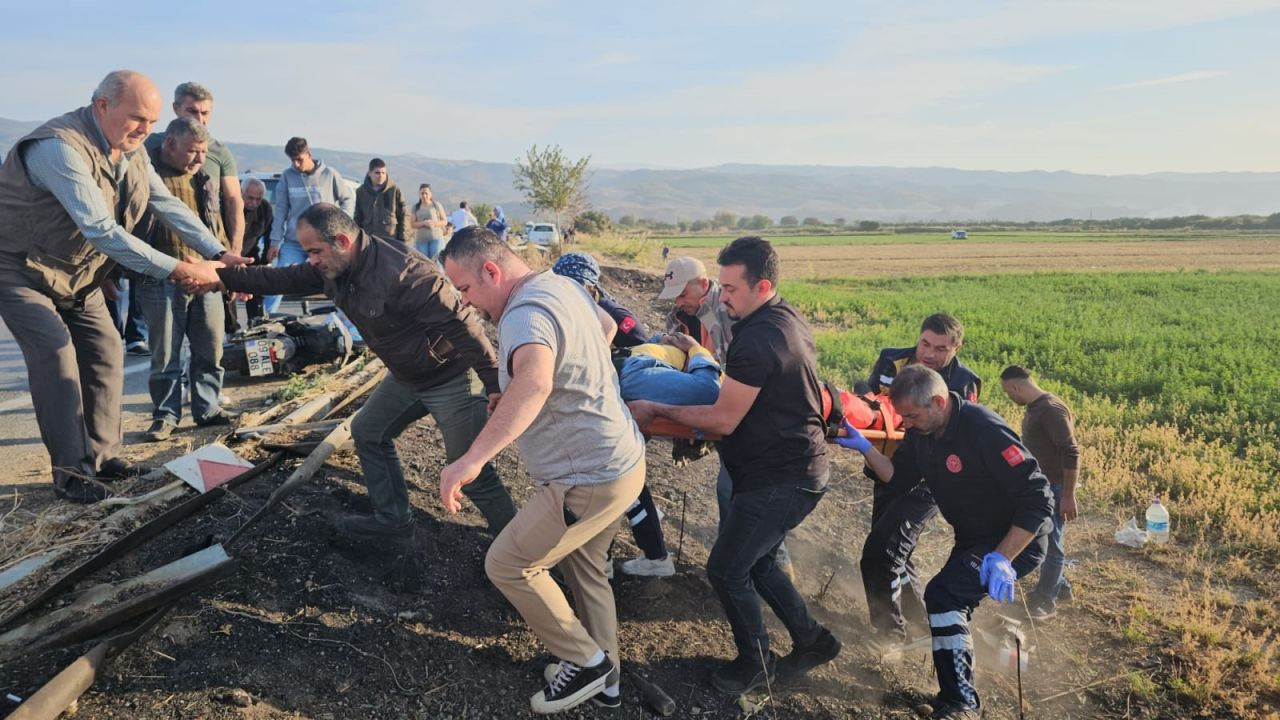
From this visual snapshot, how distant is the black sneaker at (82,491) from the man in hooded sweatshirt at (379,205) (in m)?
5.78

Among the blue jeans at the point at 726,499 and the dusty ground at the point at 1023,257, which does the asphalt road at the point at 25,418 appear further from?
the dusty ground at the point at 1023,257

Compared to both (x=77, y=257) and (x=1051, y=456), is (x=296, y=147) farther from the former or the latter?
(x=1051, y=456)

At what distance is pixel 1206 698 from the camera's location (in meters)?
4.34

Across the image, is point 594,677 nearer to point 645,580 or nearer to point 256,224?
point 645,580

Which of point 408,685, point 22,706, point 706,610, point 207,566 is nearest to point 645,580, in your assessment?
point 706,610

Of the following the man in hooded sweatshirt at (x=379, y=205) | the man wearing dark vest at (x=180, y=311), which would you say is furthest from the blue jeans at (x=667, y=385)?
the man in hooded sweatshirt at (x=379, y=205)

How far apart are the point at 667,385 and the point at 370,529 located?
71.3 inches

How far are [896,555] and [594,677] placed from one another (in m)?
2.18

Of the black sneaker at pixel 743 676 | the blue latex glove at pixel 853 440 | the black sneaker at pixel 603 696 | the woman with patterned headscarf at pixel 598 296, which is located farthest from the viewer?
the woman with patterned headscarf at pixel 598 296

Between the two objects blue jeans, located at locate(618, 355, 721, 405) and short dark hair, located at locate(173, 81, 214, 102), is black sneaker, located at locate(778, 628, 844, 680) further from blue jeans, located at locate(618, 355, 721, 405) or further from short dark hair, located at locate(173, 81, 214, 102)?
short dark hair, located at locate(173, 81, 214, 102)

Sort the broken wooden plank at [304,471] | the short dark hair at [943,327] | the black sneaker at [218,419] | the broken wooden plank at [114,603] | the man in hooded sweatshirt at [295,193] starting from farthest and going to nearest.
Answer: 1. the man in hooded sweatshirt at [295,193]
2. the black sneaker at [218,419]
3. the short dark hair at [943,327]
4. the broken wooden plank at [304,471]
5. the broken wooden plank at [114,603]

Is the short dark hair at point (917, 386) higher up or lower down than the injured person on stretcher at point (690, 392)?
higher up

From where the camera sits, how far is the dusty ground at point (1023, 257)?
39656 mm

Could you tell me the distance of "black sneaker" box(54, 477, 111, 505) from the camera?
468 cm
